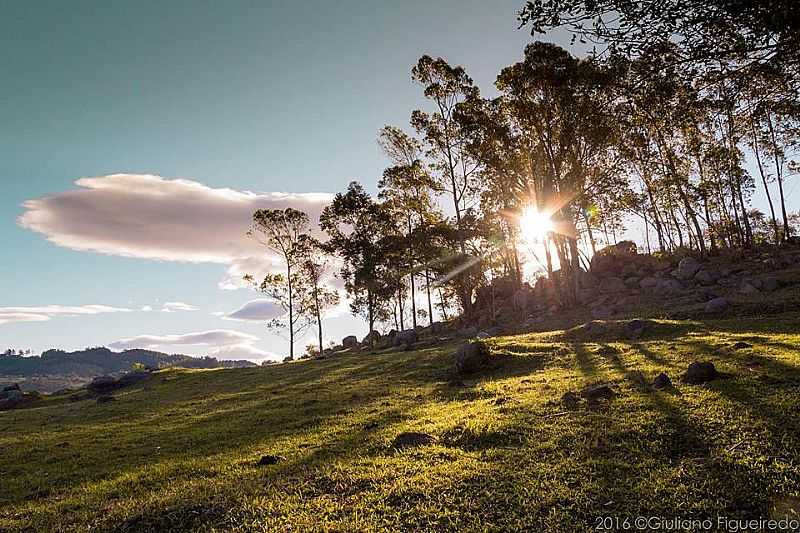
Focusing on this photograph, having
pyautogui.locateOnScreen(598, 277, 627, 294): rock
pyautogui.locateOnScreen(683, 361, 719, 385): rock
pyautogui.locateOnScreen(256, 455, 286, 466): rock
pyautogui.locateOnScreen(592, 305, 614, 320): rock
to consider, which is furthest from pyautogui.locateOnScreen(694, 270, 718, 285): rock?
pyautogui.locateOnScreen(256, 455, 286, 466): rock

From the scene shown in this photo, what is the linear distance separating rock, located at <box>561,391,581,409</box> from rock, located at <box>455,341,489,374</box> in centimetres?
977

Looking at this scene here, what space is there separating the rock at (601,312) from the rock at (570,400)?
27220mm

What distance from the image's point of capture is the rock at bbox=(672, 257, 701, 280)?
46.2 meters

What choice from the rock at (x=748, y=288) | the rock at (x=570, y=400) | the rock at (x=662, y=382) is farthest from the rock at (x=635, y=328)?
the rock at (x=570, y=400)

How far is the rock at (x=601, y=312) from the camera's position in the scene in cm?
4124

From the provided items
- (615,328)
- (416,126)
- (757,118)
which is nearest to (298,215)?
(416,126)

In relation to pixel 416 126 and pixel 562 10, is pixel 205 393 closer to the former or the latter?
pixel 562 10

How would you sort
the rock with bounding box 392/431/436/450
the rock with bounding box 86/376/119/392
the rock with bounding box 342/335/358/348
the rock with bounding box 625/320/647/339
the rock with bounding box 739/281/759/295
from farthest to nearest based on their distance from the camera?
the rock with bounding box 342/335/358/348 < the rock with bounding box 86/376/119/392 < the rock with bounding box 739/281/759/295 < the rock with bounding box 625/320/647/339 < the rock with bounding box 392/431/436/450

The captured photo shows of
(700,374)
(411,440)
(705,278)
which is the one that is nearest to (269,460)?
(411,440)

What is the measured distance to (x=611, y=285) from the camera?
5000 cm

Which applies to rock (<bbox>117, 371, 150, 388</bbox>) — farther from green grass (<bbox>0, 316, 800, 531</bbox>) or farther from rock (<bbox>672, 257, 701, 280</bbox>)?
rock (<bbox>672, 257, 701, 280</bbox>)

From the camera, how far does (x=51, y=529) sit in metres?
10.3

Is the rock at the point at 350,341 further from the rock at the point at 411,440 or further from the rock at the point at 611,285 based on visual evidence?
the rock at the point at 411,440

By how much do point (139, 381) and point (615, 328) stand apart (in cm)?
4414
